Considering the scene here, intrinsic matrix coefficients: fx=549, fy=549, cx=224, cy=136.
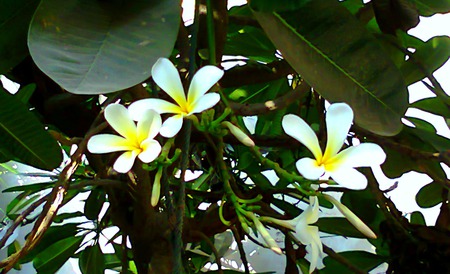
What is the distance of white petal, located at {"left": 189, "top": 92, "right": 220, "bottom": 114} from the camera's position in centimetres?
28

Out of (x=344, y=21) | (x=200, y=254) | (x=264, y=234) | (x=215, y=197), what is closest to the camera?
(x=264, y=234)

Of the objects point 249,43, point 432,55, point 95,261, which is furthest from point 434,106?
point 95,261

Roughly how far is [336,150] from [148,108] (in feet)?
0.35

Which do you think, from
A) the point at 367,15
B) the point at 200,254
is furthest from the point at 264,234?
the point at 200,254

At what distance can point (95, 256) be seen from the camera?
31.0 inches

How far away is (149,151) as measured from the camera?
293 mm

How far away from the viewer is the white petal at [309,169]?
0.88ft

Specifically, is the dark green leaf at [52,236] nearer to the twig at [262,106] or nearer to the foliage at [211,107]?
the foliage at [211,107]

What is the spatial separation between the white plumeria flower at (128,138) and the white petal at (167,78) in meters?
0.02

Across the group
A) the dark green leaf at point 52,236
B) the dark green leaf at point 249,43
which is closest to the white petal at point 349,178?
the dark green leaf at point 249,43

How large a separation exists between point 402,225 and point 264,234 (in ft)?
1.11

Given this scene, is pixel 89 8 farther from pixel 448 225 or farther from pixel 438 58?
pixel 448 225

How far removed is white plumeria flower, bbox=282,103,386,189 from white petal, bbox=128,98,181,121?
67 mm

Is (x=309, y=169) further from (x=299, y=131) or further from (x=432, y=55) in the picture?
(x=432, y=55)
